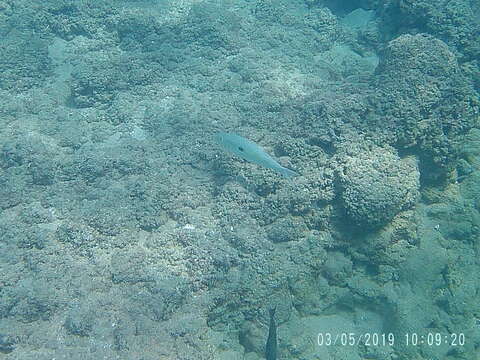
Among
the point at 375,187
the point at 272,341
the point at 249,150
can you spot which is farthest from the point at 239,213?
the point at 375,187

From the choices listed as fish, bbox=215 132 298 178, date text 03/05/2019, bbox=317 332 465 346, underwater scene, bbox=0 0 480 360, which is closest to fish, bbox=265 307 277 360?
underwater scene, bbox=0 0 480 360

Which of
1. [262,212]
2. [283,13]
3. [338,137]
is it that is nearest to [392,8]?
[283,13]

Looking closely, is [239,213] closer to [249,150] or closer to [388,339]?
[249,150]

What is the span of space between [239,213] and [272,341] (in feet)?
5.34

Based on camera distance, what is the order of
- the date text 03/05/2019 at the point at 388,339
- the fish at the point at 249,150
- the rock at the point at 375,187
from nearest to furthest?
1. the fish at the point at 249,150
2. the rock at the point at 375,187
3. the date text 03/05/2019 at the point at 388,339

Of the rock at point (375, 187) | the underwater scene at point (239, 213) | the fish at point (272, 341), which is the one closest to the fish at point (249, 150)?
the underwater scene at point (239, 213)

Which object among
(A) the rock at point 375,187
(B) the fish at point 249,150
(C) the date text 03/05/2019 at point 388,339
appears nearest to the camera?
(B) the fish at point 249,150

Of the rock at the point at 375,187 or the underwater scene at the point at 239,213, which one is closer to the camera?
the underwater scene at the point at 239,213

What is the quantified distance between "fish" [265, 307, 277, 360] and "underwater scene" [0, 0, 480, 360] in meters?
0.02

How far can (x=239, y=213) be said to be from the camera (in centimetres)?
468

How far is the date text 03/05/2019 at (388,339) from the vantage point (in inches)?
189

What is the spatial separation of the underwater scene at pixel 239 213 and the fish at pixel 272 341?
0.07 ft

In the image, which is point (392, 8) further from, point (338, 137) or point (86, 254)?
point (86, 254)

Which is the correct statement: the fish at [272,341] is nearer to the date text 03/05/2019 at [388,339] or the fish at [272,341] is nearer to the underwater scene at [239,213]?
the underwater scene at [239,213]
